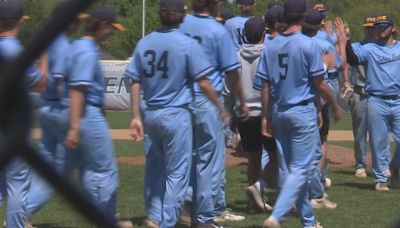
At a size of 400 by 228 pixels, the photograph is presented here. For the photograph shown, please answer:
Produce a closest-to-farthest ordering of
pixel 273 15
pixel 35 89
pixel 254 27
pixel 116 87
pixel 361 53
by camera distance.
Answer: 1. pixel 35 89
2. pixel 254 27
3. pixel 273 15
4. pixel 361 53
5. pixel 116 87

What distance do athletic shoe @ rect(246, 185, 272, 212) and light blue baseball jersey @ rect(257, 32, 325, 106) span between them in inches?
64.2

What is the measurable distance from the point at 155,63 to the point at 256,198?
105 inches

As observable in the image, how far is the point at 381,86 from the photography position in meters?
10.5

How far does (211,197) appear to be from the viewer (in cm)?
741

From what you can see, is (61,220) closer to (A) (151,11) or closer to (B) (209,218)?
(B) (209,218)

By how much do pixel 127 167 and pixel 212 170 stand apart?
5.76 metres

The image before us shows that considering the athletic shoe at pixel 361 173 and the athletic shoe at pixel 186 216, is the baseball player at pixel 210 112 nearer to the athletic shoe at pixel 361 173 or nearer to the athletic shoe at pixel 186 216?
the athletic shoe at pixel 186 216

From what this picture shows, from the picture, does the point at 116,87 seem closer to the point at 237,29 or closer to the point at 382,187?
the point at 382,187

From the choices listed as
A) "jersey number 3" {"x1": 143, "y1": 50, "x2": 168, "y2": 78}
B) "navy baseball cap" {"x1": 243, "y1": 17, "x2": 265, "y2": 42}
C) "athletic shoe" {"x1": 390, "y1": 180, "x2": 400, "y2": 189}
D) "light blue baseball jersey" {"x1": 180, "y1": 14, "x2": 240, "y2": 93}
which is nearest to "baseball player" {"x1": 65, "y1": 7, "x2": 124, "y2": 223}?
"jersey number 3" {"x1": 143, "y1": 50, "x2": 168, "y2": 78}

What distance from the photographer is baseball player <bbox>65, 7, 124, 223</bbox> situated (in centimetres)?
616

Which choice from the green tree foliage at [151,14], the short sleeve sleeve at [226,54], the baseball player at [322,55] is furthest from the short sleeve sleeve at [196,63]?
the green tree foliage at [151,14]

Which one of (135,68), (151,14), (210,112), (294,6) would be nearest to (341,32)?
(294,6)

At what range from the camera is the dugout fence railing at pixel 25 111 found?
93 cm

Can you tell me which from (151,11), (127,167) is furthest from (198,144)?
(151,11)
